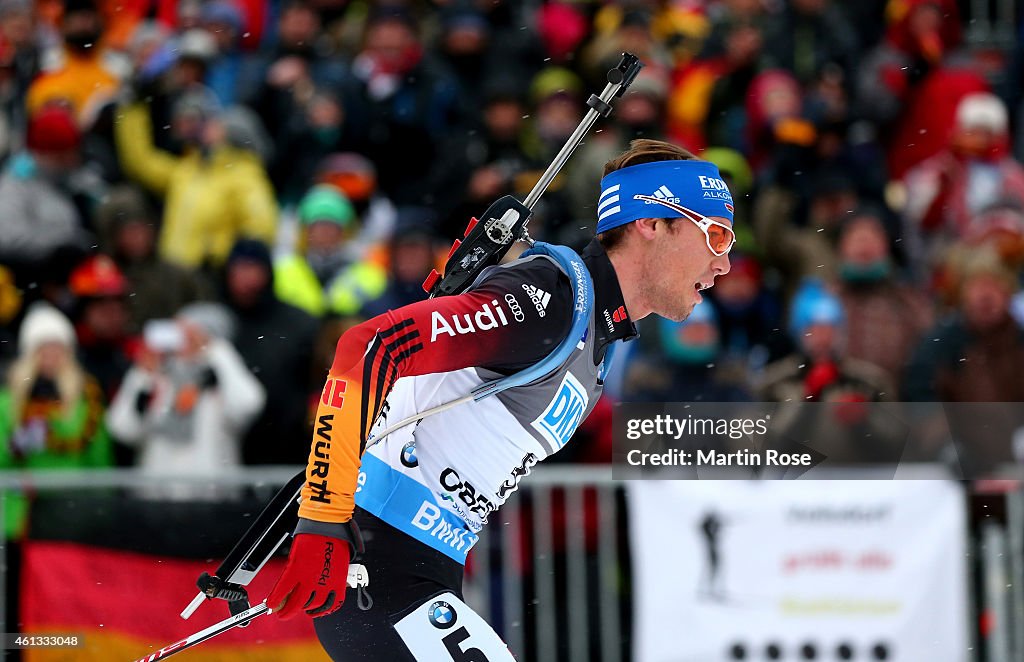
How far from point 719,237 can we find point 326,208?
5.22 metres

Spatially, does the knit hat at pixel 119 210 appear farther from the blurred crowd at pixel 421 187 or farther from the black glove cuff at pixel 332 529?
the black glove cuff at pixel 332 529

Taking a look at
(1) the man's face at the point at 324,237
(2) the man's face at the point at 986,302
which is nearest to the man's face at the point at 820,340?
(2) the man's face at the point at 986,302

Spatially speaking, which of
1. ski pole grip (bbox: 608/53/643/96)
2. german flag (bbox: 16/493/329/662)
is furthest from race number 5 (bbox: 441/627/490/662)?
german flag (bbox: 16/493/329/662)

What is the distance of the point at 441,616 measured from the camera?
4000mm

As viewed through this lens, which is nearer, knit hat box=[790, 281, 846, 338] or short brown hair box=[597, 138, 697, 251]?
short brown hair box=[597, 138, 697, 251]

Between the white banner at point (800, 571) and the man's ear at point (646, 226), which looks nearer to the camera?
the man's ear at point (646, 226)

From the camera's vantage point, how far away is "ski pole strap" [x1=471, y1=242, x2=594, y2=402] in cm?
389

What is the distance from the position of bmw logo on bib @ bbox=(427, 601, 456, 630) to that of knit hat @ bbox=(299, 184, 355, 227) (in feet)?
18.0

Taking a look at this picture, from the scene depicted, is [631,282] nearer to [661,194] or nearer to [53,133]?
[661,194]

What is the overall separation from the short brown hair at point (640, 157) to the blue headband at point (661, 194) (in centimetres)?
3

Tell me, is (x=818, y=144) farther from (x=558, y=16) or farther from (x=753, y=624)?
(x=753, y=624)

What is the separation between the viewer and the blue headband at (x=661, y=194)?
4316 mm

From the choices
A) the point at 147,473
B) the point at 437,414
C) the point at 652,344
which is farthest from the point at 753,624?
the point at 437,414

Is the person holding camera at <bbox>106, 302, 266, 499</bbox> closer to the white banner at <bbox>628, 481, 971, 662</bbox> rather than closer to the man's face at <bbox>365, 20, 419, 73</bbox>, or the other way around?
the white banner at <bbox>628, 481, 971, 662</bbox>
